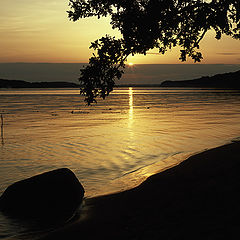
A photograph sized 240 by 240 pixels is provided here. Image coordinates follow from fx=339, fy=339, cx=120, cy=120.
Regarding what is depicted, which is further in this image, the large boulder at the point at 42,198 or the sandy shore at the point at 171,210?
the large boulder at the point at 42,198

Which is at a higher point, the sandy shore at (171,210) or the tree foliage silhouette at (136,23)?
the tree foliage silhouette at (136,23)

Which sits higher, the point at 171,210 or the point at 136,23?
the point at 136,23

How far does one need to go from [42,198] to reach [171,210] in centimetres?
425

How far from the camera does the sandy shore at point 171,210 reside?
744 cm

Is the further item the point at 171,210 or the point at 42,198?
the point at 42,198

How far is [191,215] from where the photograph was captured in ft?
27.0

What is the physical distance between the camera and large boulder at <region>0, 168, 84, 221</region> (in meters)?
10.6

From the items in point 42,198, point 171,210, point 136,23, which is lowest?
point 42,198

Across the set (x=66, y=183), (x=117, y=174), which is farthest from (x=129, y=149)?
(x=66, y=183)

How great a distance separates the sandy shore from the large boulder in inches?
27.6

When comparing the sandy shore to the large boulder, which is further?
the large boulder

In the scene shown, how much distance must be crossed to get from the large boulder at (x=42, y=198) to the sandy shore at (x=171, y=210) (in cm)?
70

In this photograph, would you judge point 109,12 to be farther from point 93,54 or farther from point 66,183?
point 66,183

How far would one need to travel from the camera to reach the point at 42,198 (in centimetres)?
1074
